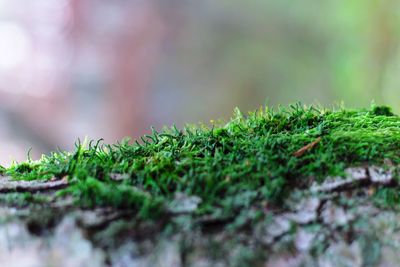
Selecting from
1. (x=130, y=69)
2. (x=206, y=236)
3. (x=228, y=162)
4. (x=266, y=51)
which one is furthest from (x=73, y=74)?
(x=206, y=236)

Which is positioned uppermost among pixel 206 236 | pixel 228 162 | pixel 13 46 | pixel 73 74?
pixel 13 46

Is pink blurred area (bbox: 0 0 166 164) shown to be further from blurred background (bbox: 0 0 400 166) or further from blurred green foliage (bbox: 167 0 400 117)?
blurred green foliage (bbox: 167 0 400 117)

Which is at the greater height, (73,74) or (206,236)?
(73,74)

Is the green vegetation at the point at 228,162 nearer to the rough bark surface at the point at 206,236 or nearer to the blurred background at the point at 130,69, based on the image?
the rough bark surface at the point at 206,236

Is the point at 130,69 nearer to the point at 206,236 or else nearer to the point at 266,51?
the point at 266,51

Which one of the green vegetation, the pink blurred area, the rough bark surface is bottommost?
the rough bark surface

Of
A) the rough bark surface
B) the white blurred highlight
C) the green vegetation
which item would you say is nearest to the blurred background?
the white blurred highlight
